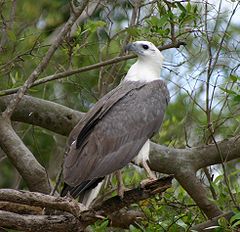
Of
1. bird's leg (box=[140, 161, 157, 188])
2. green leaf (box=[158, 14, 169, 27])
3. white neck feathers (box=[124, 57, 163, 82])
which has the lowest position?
bird's leg (box=[140, 161, 157, 188])

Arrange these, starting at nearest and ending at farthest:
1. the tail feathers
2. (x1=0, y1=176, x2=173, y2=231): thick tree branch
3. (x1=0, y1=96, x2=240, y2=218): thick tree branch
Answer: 1. (x1=0, y1=176, x2=173, y2=231): thick tree branch
2. the tail feathers
3. (x1=0, y1=96, x2=240, y2=218): thick tree branch

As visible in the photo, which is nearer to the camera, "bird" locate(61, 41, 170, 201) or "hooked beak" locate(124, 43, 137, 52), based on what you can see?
"bird" locate(61, 41, 170, 201)

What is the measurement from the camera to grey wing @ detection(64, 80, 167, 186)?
5645mm

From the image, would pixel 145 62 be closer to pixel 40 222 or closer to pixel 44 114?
Result: pixel 44 114

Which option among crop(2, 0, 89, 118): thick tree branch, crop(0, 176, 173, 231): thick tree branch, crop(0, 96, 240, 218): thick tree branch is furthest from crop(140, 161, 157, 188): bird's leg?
crop(2, 0, 89, 118): thick tree branch

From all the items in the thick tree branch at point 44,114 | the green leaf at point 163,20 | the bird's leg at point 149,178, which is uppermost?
the green leaf at point 163,20

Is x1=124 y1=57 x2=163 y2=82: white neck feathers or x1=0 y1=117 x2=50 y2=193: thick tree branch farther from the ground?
x1=124 y1=57 x2=163 y2=82: white neck feathers

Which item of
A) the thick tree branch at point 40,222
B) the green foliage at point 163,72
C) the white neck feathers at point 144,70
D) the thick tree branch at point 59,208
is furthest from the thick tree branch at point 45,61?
the thick tree branch at point 40,222

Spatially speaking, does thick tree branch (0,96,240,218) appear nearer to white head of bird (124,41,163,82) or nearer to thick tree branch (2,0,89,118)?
white head of bird (124,41,163,82)

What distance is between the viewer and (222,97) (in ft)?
22.1

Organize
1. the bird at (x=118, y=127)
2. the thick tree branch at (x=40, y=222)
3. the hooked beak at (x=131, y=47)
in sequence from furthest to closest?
the hooked beak at (x=131, y=47), the bird at (x=118, y=127), the thick tree branch at (x=40, y=222)

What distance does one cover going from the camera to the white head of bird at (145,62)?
255 inches

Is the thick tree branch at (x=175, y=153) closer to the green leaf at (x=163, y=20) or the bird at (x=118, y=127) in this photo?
the bird at (x=118, y=127)

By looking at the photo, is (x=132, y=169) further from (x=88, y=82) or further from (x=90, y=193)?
(x=90, y=193)
